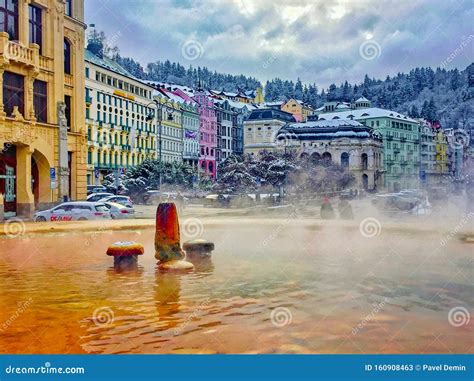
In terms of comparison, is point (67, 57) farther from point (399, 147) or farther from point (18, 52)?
point (399, 147)

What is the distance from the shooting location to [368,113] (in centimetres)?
5534

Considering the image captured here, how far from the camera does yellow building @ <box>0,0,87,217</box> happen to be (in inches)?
1014

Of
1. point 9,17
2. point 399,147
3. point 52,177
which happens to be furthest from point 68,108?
point 399,147

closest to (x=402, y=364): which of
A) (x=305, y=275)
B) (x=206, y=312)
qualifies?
(x=206, y=312)

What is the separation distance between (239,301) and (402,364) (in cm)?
299

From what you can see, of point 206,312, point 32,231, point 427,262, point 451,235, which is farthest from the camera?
point 32,231

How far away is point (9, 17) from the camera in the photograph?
2583cm

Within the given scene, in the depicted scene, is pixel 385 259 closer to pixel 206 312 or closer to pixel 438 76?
pixel 206 312

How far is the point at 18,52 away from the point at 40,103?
9.81ft

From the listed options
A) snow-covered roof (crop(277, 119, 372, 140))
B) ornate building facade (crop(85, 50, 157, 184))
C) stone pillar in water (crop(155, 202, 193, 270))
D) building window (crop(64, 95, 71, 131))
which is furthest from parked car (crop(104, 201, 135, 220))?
snow-covered roof (crop(277, 119, 372, 140))

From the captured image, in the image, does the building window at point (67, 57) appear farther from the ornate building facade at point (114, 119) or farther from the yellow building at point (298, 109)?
the yellow building at point (298, 109)

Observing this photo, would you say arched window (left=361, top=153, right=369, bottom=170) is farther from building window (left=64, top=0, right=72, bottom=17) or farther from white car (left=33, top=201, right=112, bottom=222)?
white car (left=33, top=201, right=112, bottom=222)

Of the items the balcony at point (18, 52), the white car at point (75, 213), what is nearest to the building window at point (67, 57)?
the balcony at point (18, 52)

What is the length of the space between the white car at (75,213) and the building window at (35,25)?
344 inches
